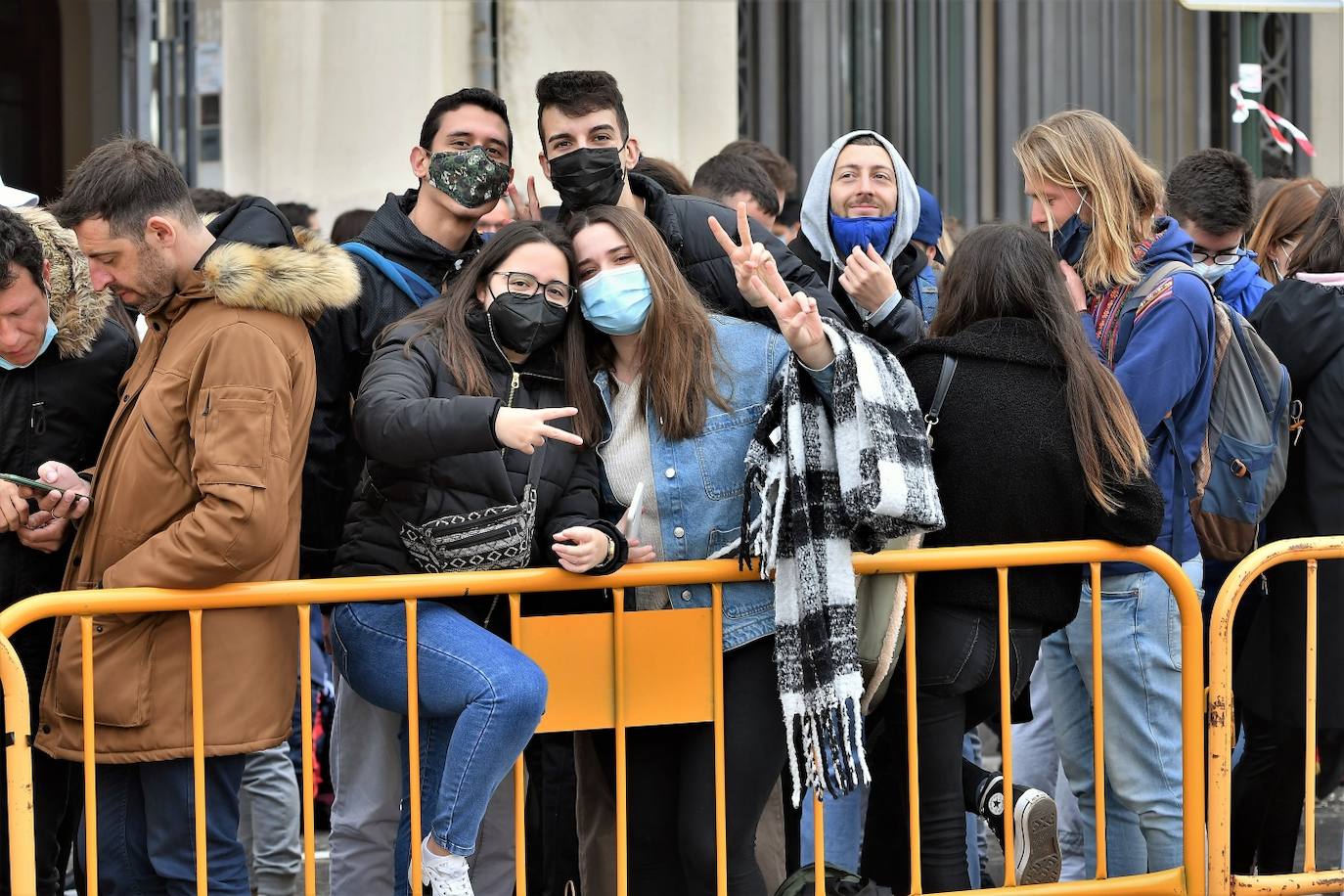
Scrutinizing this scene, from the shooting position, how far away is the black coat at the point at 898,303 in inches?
179

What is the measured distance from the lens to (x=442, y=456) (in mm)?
3662

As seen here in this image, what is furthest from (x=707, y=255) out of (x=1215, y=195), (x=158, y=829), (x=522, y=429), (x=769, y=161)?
(x=769, y=161)

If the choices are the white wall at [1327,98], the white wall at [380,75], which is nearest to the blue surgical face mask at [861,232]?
the white wall at [380,75]

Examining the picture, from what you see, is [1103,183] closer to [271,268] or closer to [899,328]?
[899,328]

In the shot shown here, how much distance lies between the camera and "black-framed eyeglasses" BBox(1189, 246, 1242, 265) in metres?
5.59

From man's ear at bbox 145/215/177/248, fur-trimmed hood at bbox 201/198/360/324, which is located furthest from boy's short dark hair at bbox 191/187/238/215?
man's ear at bbox 145/215/177/248

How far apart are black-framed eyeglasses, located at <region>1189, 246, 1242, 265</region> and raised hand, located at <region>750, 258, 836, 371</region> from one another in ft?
7.43

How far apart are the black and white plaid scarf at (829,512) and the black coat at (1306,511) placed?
1639 millimetres

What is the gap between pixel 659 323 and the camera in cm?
399

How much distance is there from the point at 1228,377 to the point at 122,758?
3122 mm

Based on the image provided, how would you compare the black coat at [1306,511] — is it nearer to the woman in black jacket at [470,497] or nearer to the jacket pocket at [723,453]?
the jacket pocket at [723,453]

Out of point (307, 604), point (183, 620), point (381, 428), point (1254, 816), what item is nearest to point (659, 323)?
point (381, 428)

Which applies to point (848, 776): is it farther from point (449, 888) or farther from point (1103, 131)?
point (1103, 131)

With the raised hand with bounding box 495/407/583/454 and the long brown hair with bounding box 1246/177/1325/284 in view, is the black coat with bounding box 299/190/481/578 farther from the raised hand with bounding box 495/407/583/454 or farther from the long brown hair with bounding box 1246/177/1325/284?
the long brown hair with bounding box 1246/177/1325/284
